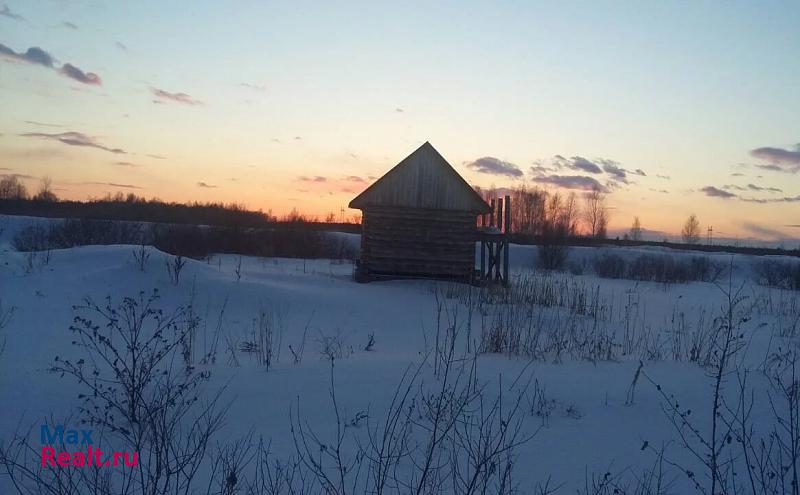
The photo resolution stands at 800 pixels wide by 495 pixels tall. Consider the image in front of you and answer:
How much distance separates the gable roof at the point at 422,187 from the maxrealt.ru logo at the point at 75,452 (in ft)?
53.1

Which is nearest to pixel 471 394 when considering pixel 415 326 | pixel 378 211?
pixel 415 326

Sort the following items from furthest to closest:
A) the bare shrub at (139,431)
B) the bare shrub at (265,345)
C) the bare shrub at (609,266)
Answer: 1. the bare shrub at (609,266)
2. the bare shrub at (265,345)
3. the bare shrub at (139,431)

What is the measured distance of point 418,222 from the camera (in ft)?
68.0

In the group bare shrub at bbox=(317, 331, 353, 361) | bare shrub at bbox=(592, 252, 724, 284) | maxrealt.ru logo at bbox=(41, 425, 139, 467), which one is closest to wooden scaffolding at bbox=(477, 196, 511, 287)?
bare shrub at bbox=(317, 331, 353, 361)

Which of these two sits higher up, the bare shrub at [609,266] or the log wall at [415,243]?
the log wall at [415,243]

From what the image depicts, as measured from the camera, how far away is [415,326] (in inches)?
513

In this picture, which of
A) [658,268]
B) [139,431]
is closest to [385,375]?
[139,431]

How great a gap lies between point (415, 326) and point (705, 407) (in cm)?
754

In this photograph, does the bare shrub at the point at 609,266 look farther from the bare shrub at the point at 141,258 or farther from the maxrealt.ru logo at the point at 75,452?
the maxrealt.ru logo at the point at 75,452

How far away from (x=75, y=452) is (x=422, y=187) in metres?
17.2

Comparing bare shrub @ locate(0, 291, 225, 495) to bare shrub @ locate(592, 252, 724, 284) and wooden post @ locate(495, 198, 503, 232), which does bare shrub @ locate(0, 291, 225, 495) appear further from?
bare shrub @ locate(592, 252, 724, 284)

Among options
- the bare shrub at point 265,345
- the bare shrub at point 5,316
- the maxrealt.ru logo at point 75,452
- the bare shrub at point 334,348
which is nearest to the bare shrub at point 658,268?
the bare shrub at point 334,348

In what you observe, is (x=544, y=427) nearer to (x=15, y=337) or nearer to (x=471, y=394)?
(x=471, y=394)

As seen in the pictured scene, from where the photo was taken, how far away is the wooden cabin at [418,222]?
20578mm
